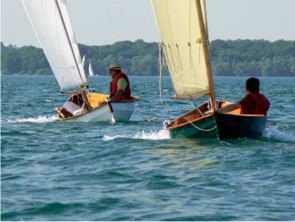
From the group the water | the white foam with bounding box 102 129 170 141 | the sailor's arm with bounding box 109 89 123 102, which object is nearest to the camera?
the water

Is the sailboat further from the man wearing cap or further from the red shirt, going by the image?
the red shirt

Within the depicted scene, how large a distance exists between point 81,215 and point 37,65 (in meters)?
175

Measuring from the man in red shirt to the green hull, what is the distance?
39 cm

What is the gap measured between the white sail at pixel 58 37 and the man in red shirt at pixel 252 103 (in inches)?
382

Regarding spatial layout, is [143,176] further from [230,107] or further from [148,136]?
[148,136]

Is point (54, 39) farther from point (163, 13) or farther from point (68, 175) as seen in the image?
point (68, 175)

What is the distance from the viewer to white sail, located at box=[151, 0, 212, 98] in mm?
22188

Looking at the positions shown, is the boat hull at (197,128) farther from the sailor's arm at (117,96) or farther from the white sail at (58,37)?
the white sail at (58,37)

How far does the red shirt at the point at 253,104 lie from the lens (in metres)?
21.6

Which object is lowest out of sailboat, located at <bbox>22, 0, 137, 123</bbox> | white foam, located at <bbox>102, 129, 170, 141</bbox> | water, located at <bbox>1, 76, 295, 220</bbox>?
white foam, located at <bbox>102, 129, 170, 141</bbox>

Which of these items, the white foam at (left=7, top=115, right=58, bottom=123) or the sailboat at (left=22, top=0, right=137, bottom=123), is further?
the sailboat at (left=22, top=0, right=137, bottom=123)

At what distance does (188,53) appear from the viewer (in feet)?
74.0

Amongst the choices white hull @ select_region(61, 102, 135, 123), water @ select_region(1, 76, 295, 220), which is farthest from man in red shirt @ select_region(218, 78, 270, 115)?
white hull @ select_region(61, 102, 135, 123)

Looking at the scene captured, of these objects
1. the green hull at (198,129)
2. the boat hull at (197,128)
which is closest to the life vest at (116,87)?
the boat hull at (197,128)
